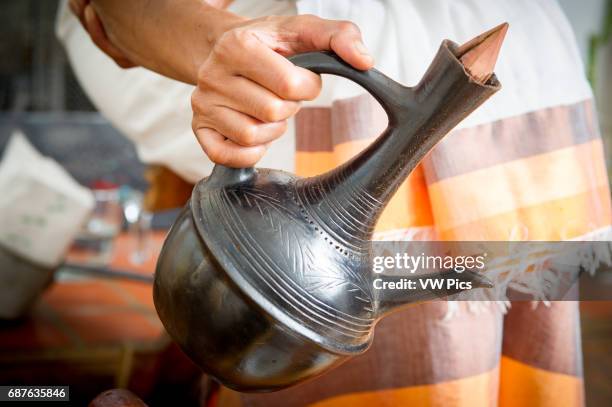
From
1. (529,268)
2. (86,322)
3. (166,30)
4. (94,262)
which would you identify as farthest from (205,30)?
(94,262)

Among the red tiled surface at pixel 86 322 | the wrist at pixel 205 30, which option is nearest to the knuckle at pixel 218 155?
the wrist at pixel 205 30

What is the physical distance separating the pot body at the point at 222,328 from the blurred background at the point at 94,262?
0.35 metres

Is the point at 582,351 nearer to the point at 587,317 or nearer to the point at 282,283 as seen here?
the point at 587,317

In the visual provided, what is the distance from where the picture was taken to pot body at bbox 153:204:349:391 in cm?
41

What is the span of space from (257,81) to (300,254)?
11 centimetres

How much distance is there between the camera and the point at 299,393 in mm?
634

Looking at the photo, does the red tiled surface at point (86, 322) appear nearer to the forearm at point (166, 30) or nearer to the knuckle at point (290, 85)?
the forearm at point (166, 30)

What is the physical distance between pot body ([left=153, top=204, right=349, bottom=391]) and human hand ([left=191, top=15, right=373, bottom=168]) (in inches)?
2.3

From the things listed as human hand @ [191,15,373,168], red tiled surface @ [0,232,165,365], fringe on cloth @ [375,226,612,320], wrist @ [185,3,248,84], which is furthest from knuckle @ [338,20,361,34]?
red tiled surface @ [0,232,165,365]

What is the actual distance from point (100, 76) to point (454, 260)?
0.54 meters

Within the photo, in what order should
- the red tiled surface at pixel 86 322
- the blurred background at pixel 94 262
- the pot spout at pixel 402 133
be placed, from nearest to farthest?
the pot spout at pixel 402 133
the blurred background at pixel 94 262
the red tiled surface at pixel 86 322

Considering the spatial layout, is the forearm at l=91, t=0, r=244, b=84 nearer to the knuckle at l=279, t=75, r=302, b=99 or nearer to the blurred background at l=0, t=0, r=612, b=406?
the knuckle at l=279, t=75, r=302, b=99

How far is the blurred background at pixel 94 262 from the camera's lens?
68 cm

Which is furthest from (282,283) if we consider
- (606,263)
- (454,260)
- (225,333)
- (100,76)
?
(100,76)
